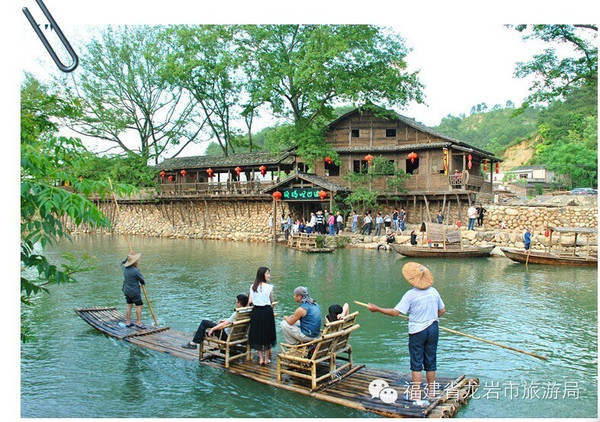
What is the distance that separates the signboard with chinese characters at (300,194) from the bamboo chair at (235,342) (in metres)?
18.0

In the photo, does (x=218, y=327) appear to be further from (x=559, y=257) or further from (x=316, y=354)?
(x=559, y=257)

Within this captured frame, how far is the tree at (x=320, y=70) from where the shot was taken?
2381cm

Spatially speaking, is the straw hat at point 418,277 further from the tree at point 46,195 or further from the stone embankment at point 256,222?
the stone embankment at point 256,222

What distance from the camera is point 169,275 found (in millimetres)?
14984

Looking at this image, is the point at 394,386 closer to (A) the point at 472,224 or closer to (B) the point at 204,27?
(A) the point at 472,224

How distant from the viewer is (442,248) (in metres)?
18.9

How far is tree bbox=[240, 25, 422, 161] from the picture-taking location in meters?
23.8

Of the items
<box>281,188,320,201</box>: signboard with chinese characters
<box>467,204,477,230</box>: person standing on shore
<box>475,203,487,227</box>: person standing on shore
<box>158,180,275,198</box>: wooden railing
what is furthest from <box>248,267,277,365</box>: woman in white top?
<box>158,180,275,198</box>: wooden railing

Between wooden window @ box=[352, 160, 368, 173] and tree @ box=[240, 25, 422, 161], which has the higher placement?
tree @ box=[240, 25, 422, 161]

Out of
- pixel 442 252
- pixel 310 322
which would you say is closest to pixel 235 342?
pixel 310 322

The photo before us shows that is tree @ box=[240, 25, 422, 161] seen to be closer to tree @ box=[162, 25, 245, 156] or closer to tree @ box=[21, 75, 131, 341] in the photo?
tree @ box=[162, 25, 245, 156]

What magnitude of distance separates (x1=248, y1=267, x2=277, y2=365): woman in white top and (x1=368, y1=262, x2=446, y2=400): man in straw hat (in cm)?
168

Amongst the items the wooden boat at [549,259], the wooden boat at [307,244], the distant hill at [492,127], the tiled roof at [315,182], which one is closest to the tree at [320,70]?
the tiled roof at [315,182]

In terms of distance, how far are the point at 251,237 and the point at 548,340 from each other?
21.2 m
